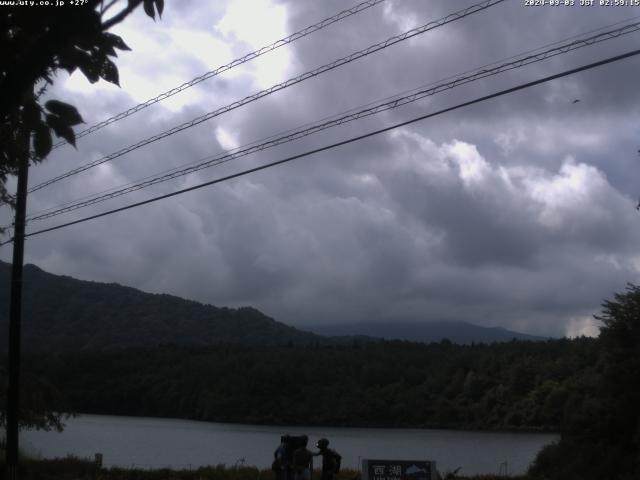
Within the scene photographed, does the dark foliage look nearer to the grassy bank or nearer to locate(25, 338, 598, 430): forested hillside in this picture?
the grassy bank

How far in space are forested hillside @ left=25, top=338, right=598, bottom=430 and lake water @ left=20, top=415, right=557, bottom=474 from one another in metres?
1.94

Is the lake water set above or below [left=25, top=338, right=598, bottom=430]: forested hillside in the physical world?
below

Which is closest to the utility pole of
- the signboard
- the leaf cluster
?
the signboard

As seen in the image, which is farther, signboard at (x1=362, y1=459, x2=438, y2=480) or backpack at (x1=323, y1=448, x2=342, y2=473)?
backpack at (x1=323, y1=448, x2=342, y2=473)

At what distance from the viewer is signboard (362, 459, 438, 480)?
51.7ft

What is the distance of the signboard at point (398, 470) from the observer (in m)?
15.8

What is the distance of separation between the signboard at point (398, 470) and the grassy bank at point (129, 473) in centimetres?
599

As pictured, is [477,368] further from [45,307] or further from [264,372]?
[45,307]

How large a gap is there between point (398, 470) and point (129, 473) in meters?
10.3

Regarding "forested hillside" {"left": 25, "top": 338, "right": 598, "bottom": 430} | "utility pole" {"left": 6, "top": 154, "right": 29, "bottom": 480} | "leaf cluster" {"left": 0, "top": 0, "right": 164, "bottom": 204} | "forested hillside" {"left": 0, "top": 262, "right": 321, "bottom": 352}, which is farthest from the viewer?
"forested hillside" {"left": 0, "top": 262, "right": 321, "bottom": 352}

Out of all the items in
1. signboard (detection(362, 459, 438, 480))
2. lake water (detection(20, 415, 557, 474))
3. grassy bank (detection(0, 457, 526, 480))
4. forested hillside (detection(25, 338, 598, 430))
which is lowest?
lake water (detection(20, 415, 557, 474))

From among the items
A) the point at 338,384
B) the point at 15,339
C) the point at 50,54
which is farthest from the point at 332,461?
the point at 338,384

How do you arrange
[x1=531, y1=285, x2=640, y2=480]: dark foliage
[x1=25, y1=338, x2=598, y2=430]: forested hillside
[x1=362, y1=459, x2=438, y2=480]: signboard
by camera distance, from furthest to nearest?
[x1=25, y1=338, x2=598, y2=430]: forested hillside, [x1=531, y1=285, x2=640, y2=480]: dark foliage, [x1=362, y1=459, x2=438, y2=480]: signboard

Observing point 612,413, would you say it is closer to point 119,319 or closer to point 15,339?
point 15,339
